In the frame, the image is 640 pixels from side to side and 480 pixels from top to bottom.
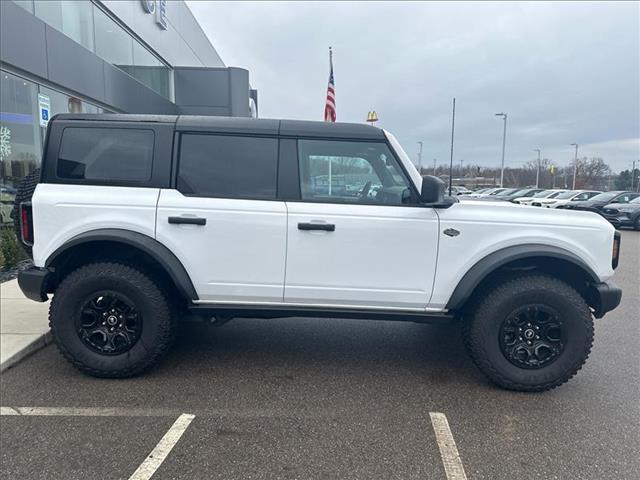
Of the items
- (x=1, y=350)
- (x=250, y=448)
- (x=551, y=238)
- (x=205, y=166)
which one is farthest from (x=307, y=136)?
(x=1, y=350)

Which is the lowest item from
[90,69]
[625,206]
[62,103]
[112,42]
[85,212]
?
[625,206]

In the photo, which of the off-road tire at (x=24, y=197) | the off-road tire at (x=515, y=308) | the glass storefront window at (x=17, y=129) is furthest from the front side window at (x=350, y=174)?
the glass storefront window at (x=17, y=129)

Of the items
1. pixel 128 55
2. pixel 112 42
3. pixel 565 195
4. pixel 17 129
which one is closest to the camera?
pixel 17 129

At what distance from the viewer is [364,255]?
10.7 ft

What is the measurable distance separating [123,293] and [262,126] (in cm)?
169

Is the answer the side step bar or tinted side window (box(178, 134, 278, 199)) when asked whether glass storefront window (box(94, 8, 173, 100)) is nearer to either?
tinted side window (box(178, 134, 278, 199))

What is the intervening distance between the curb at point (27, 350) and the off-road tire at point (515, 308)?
3.78 meters

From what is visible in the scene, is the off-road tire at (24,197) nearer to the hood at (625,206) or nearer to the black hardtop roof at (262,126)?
the black hardtop roof at (262,126)

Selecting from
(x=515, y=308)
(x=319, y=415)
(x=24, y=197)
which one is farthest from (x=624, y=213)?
(x=24, y=197)

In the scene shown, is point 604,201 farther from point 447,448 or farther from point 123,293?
point 123,293

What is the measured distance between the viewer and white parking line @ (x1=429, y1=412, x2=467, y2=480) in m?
2.41

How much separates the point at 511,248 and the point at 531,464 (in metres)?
1.46

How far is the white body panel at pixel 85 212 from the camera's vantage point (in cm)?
327

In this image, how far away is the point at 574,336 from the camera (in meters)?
3.25
